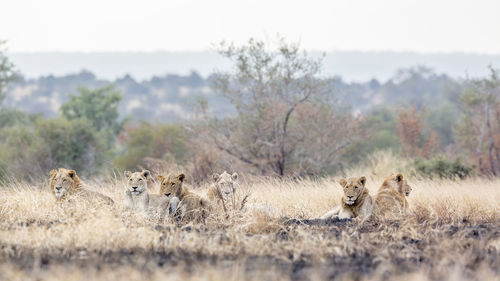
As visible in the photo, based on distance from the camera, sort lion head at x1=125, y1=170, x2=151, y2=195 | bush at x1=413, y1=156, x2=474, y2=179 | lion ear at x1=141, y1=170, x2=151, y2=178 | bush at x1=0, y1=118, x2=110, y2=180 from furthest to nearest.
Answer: bush at x1=0, y1=118, x2=110, y2=180 → bush at x1=413, y1=156, x2=474, y2=179 → lion ear at x1=141, y1=170, x2=151, y2=178 → lion head at x1=125, y1=170, x2=151, y2=195

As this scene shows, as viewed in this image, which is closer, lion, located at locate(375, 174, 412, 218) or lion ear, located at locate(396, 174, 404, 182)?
lion, located at locate(375, 174, 412, 218)

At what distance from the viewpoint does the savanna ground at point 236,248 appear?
22.4ft

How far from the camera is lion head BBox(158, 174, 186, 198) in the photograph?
10.7 meters

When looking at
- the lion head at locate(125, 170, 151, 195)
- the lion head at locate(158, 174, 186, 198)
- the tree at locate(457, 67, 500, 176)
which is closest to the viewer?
the lion head at locate(125, 170, 151, 195)

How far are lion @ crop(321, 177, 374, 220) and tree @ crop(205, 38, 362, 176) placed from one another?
27.1 ft

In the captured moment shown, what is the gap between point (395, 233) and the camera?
8.75 m

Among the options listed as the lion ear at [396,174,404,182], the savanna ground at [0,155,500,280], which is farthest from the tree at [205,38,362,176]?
the savanna ground at [0,155,500,280]

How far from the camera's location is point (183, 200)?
10547mm

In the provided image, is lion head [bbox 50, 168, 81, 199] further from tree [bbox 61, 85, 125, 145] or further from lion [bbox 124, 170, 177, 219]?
tree [bbox 61, 85, 125, 145]

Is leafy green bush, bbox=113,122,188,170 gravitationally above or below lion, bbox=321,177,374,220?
below

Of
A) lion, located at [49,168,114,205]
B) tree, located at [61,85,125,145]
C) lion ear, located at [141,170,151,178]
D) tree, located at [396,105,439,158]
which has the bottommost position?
tree, located at [61,85,125,145]

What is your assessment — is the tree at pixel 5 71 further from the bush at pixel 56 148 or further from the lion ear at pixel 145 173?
the lion ear at pixel 145 173

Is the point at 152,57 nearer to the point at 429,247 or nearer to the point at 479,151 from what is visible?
the point at 479,151

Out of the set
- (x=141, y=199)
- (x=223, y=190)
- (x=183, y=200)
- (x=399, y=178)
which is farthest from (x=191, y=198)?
(x=399, y=178)
